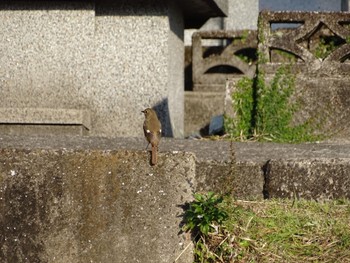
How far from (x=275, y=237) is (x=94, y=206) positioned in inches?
35.6

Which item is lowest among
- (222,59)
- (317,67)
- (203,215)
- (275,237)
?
(275,237)

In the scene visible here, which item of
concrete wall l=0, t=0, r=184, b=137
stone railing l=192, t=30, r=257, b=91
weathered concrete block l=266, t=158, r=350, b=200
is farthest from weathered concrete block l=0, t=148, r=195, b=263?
stone railing l=192, t=30, r=257, b=91

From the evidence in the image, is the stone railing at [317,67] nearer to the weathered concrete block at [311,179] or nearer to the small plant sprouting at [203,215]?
the weathered concrete block at [311,179]

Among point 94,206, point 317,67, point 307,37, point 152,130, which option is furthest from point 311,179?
point 307,37

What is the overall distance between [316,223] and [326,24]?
4675 mm

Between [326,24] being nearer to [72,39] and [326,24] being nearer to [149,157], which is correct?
[72,39]

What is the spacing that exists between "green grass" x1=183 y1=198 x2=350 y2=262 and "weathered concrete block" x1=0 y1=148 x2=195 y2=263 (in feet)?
0.56

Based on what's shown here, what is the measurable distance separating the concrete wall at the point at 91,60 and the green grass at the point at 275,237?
4966mm

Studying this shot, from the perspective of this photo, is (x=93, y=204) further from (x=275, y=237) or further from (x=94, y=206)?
(x=275, y=237)

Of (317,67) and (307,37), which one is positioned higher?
(307,37)

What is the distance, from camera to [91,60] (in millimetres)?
9836

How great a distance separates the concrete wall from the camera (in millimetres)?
9797

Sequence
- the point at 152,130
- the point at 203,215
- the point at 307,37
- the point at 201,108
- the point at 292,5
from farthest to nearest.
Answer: the point at 292,5 < the point at 201,108 < the point at 307,37 < the point at 152,130 < the point at 203,215

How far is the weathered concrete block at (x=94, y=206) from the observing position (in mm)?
4648
